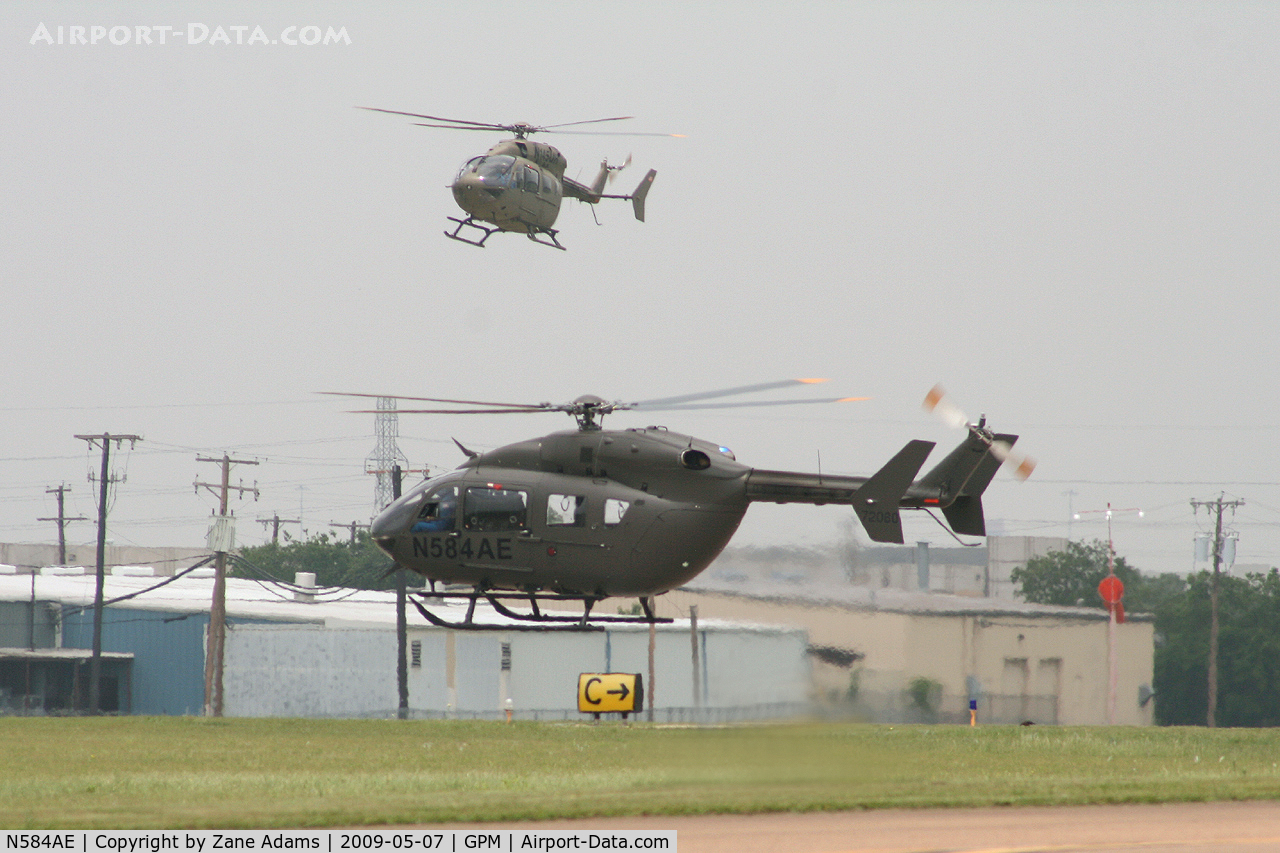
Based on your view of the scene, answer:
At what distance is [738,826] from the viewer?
64.9 ft

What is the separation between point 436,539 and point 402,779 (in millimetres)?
4471

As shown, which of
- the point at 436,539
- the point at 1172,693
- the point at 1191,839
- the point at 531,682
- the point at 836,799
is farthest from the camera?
the point at 1172,693

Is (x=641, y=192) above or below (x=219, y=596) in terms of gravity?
above

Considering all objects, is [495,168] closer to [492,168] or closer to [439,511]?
[492,168]

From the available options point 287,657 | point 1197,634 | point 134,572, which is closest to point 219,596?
point 287,657

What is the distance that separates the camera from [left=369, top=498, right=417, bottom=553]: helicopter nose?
87.5ft

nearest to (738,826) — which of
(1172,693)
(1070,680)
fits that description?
(1070,680)

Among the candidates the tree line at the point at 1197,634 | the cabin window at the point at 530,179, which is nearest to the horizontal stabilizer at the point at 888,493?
the cabin window at the point at 530,179

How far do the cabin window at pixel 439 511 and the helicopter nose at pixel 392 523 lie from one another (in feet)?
0.70

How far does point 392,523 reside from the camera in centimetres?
2677

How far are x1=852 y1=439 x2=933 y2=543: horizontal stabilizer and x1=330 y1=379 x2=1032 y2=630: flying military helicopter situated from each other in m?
0.03

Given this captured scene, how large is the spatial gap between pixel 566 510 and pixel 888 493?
18.7ft

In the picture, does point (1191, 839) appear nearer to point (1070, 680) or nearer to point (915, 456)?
point (915, 456)

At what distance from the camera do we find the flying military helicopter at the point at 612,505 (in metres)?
25.3
